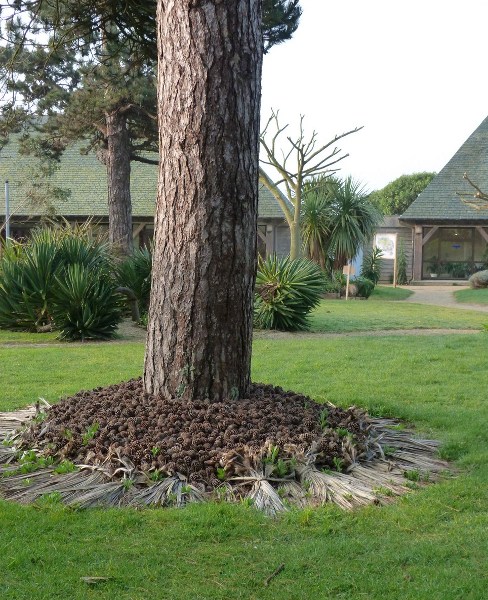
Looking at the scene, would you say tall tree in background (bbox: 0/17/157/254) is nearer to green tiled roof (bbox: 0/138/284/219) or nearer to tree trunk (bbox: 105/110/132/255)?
tree trunk (bbox: 105/110/132/255)

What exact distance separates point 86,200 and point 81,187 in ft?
3.37

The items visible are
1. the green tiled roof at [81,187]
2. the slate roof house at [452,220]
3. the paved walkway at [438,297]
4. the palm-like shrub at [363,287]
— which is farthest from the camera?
the slate roof house at [452,220]

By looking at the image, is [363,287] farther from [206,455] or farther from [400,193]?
[400,193]

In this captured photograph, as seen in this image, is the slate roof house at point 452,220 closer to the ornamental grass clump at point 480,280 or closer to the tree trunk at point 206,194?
the ornamental grass clump at point 480,280

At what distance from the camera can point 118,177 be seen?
2030 centimetres

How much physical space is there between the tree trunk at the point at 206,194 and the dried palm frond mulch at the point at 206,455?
0.31 metres

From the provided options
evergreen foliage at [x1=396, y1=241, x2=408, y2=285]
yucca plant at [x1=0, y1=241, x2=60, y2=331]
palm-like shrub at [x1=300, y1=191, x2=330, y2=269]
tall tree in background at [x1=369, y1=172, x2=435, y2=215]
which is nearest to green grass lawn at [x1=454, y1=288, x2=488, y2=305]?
palm-like shrub at [x1=300, y1=191, x2=330, y2=269]

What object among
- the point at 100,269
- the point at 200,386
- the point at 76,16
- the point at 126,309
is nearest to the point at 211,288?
the point at 200,386

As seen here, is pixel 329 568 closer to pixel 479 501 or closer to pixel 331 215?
pixel 479 501

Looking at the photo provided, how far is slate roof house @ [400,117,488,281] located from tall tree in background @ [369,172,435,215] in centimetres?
2592

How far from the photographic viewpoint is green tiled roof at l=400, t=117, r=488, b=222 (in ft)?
106

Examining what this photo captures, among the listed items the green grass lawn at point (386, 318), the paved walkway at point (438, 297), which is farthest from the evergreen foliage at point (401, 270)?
the green grass lawn at point (386, 318)

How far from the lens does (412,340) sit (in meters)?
10.9

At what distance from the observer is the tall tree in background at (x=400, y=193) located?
62688 millimetres
